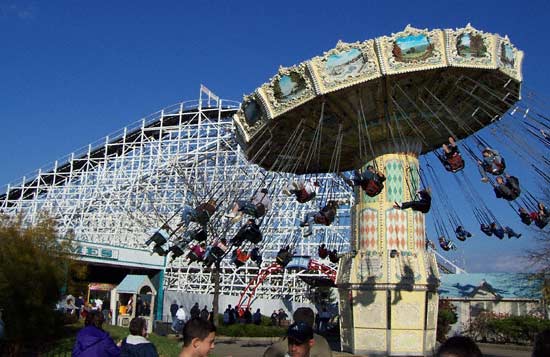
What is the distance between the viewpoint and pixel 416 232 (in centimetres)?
1442

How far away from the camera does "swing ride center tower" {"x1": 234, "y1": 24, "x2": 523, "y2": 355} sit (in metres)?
11.9

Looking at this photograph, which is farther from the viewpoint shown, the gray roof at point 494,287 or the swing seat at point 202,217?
the gray roof at point 494,287

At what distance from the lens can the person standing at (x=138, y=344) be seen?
468 centimetres

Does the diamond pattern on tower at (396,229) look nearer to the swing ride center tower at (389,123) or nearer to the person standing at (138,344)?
the swing ride center tower at (389,123)

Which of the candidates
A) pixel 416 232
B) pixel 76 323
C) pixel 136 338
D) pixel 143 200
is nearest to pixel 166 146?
pixel 143 200

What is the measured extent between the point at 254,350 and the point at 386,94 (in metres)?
9.01

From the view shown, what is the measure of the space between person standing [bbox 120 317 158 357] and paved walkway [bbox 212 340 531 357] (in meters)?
9.58

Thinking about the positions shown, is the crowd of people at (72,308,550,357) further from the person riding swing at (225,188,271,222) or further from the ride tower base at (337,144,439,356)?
the ride tower base at (337,144,439,356)

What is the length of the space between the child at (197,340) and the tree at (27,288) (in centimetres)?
1105

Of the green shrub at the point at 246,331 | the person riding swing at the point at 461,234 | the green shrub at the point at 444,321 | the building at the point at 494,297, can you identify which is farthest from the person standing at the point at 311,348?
the building at the point at 494,297

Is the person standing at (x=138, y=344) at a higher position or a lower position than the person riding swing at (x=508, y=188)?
lower

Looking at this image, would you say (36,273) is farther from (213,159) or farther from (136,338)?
(213,159)

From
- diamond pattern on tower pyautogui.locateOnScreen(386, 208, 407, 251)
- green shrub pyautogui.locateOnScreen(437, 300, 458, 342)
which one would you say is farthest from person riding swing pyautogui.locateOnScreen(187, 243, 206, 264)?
green shrub pyautogui.locateOnScreen(437, 300, 458, 342)

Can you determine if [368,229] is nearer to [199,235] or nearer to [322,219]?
[322,219]
